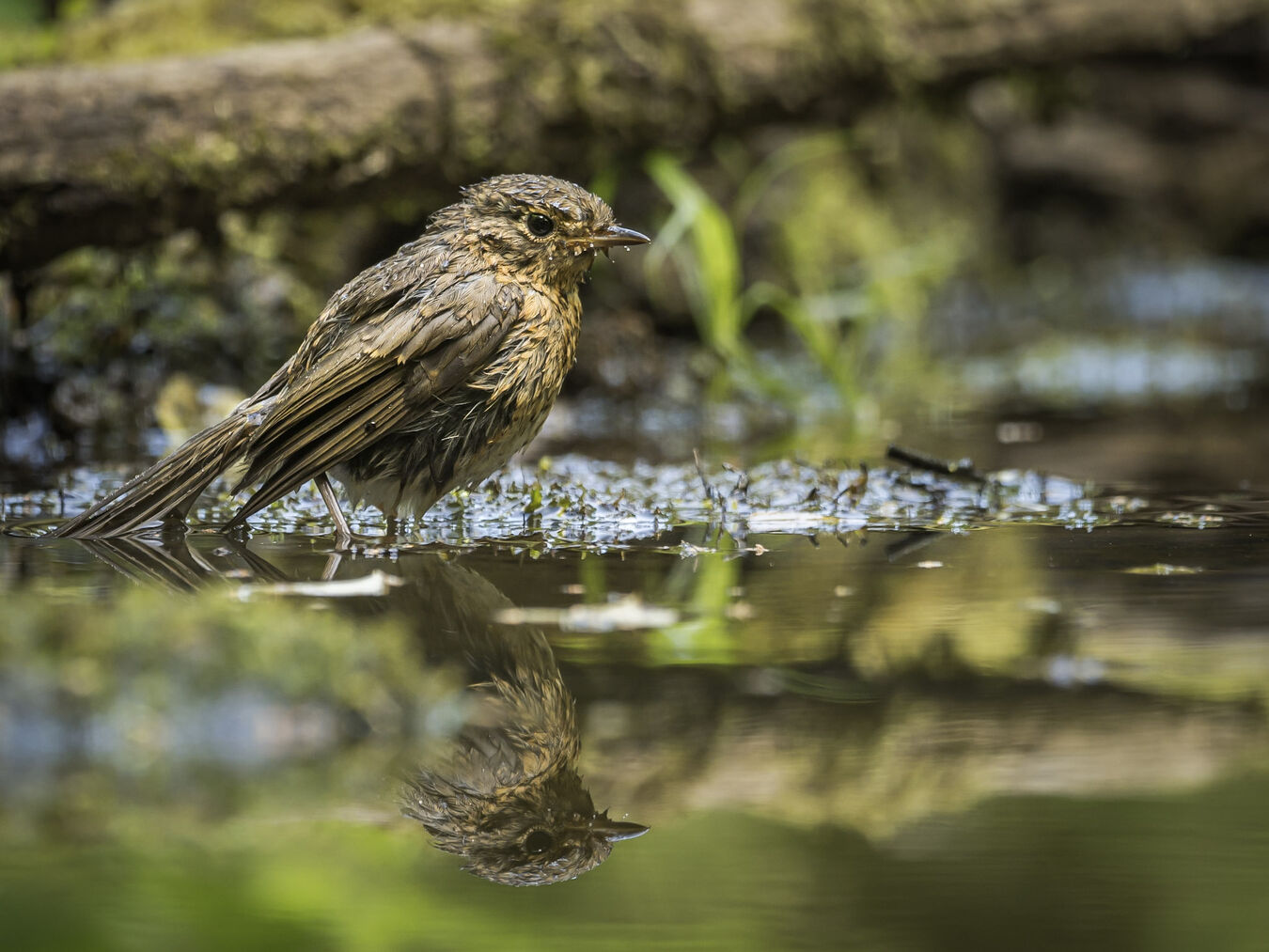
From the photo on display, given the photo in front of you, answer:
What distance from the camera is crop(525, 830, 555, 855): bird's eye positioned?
76.0 inches

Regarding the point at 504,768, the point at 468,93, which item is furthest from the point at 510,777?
the point at 468,93

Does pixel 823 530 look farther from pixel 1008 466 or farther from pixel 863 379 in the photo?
pixel 863 379

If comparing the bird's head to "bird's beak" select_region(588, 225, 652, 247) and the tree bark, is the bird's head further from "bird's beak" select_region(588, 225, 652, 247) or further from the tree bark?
the tree bark

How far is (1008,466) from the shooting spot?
17.8 feet

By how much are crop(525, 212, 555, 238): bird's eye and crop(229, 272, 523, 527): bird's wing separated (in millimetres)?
376

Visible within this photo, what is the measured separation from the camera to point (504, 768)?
2.20m

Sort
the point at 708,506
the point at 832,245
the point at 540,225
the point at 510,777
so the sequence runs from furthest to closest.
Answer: the point at 832,245
the point at 708,506
the point at 540,225
the point at 510,777

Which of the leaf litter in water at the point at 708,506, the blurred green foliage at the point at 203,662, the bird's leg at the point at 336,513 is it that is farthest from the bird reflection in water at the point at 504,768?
the leaf litter in water at the point at 708,506

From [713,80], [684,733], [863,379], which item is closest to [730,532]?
[684,733]

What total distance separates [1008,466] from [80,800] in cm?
403

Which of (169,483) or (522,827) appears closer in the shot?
(522,827)

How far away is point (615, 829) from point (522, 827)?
0.13 m

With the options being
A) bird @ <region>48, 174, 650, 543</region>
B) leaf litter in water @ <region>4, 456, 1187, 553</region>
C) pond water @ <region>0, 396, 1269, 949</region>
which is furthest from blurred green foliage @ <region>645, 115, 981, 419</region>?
pond water @ <region>0, 396, 1269, 949</region>

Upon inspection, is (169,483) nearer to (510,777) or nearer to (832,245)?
(510,777)
